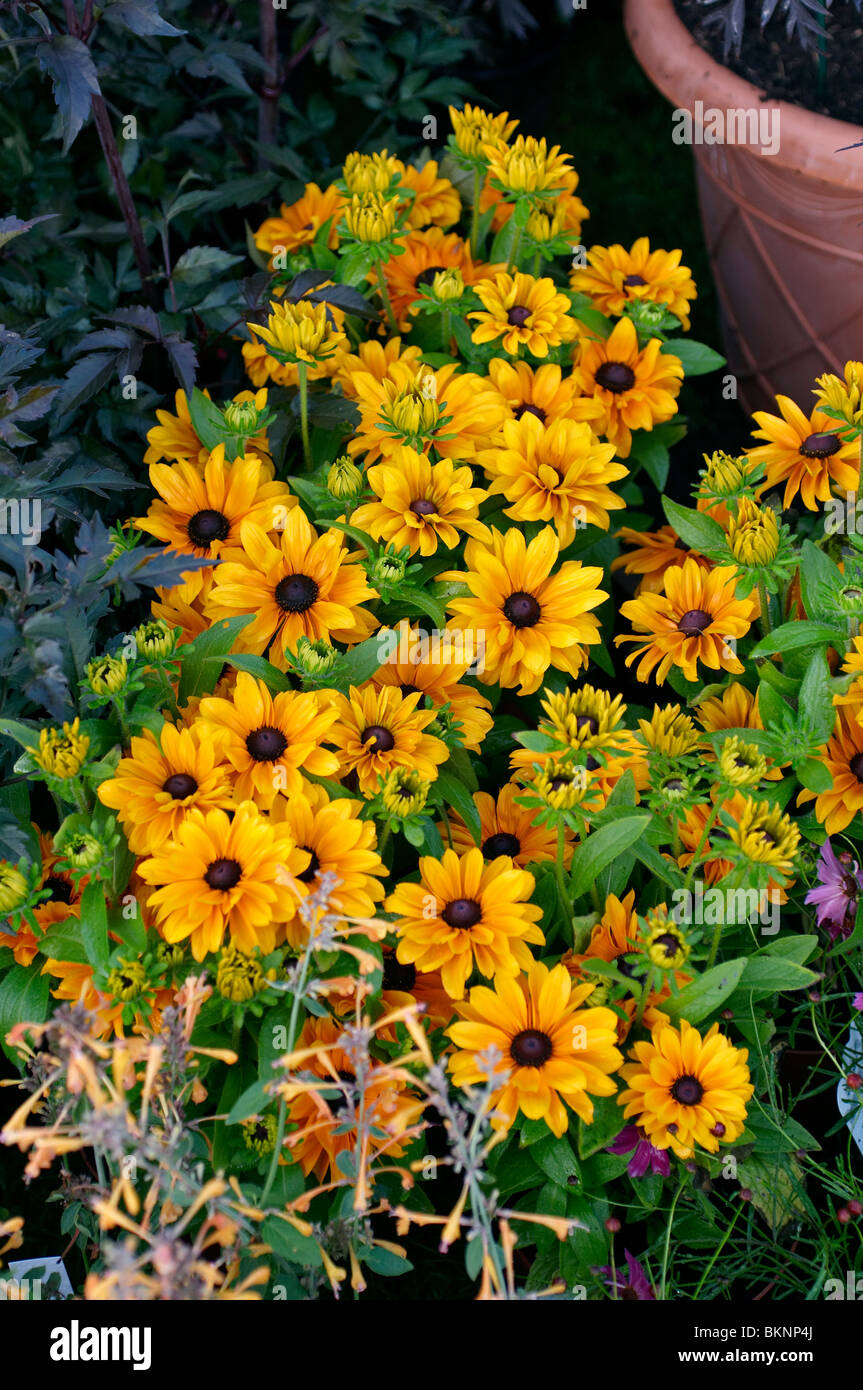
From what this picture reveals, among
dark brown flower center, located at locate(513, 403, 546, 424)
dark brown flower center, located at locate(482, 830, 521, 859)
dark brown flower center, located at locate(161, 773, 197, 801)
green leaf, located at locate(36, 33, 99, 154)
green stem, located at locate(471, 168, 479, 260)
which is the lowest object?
dark brown flower center, located at locate(482, 830, 521, 859)

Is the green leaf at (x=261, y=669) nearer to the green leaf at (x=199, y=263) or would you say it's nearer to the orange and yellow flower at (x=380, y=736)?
the orange and yellow flower at (x=380, y=736)

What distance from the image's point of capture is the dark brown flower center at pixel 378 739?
1046 millimetres

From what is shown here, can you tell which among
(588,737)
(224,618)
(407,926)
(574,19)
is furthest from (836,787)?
(574,19)

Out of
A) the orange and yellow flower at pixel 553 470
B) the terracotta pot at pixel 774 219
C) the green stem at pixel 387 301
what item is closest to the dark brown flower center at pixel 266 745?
the orange and yellow flower at pixel 553 470

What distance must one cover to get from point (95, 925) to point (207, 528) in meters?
0.40

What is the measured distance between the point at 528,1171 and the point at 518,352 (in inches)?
31.9

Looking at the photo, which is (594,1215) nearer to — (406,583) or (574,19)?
(406,583)

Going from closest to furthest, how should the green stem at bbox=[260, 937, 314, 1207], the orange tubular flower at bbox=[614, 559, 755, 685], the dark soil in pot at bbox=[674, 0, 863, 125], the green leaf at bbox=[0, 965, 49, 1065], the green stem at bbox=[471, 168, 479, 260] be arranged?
the green stem at bbox=[260, 937, 314, 1207], the green leaf at bbox=[0, 965, 49, 1065], the orange tubular flower at bbox=[614, 559, 755, 685], the green stem at bbox=[471, 168, 479, 260], the dark soil in pot at bbox=[674, 0, 863, 125]

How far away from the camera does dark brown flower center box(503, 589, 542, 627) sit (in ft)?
3.63

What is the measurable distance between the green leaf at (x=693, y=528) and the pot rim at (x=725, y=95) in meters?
0.54

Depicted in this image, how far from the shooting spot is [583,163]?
228cm

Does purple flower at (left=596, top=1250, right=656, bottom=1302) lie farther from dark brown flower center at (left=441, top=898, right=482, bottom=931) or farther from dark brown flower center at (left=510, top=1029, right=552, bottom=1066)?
dark brown flower center at (left=441, top=898, right=482, bottom=931)

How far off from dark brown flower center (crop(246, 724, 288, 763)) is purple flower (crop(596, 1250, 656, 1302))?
1.60 feet

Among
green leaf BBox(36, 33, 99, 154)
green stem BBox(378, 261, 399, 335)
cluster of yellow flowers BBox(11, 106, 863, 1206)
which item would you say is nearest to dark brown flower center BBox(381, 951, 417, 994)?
cluster of yellow flowers BBox(11, 106, 863, 1206)
